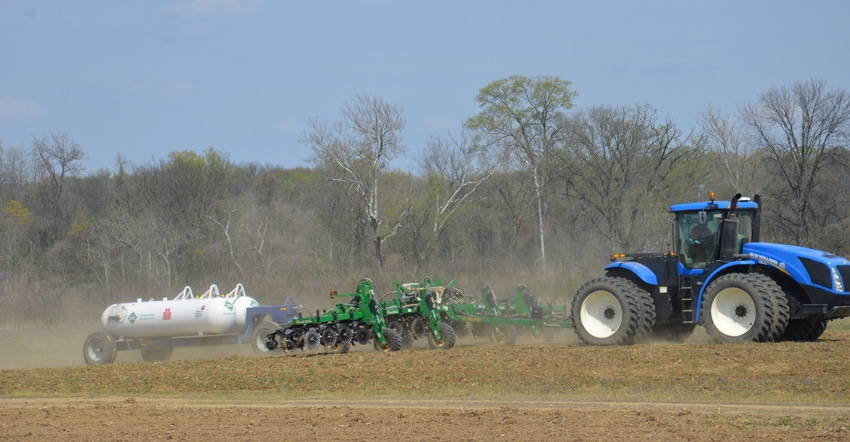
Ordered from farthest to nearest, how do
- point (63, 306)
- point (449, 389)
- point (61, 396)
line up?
point (63, 306), point (61, 396), point (449, 389)

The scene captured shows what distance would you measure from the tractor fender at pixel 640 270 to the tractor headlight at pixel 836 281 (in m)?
3.28

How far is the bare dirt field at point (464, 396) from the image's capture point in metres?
11.2

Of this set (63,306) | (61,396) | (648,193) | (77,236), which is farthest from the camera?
(77,236)

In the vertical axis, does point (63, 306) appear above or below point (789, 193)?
below

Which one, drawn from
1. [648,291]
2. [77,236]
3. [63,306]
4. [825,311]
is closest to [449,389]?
[648,291]

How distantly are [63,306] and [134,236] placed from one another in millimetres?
7810

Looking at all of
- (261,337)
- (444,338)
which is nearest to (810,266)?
(444,338)

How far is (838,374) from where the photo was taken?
45.2 feet

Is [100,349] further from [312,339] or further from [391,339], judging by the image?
[391,339]

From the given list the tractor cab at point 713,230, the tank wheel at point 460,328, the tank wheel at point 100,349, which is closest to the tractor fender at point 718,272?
the tractor cab at point 713,230

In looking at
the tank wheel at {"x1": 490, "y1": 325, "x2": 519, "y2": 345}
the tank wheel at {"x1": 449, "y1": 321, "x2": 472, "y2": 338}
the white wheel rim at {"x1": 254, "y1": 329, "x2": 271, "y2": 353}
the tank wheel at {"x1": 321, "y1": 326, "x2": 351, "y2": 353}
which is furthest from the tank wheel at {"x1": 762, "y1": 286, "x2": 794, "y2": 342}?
the white wheel rim at {"x1": 254, "y1": 329, "x2": 271, "y2": 353}

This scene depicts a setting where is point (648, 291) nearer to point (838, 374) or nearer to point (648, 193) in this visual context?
point (838, 374)

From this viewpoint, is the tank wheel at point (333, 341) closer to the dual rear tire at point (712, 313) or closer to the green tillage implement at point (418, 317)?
the green tillage implement at point (418, 317)

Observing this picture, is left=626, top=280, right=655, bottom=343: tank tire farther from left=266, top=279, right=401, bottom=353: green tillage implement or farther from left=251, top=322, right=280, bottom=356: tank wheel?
left=251, top=322, right=280, bottom=356: tank wheel
